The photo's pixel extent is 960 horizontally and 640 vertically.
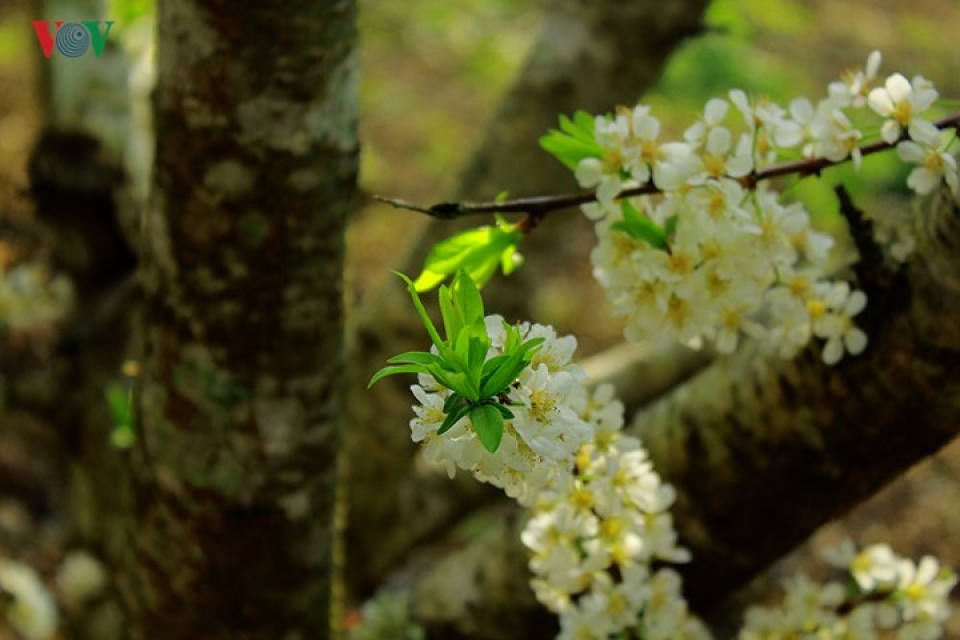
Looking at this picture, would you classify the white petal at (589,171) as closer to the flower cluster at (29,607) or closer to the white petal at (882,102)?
the white petal at (882,102)

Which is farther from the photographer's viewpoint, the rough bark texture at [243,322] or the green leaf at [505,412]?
the rough bark texture at [243,322]

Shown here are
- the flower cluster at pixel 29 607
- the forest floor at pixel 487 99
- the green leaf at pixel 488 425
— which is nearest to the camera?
the green leaf at pixel 488 425

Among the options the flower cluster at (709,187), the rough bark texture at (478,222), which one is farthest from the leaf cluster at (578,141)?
the rough bark texture at (478,222)

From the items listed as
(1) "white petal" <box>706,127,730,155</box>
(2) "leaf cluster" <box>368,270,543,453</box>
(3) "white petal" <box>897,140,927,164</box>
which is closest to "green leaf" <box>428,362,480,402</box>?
(2) "leaf cluster" <box>368,270,543,453</box>

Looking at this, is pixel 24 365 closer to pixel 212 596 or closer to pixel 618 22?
pixel 212 596

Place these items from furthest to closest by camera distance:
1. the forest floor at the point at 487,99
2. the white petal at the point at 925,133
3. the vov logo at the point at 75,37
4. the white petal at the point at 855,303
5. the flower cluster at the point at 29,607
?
the forest floor at the point at 487,99 → the flower cluster at the point at 29,607 → the vov logo at the point at 75,37 → the white petal at the point at 855,303 → the white petal at the point at 925,133

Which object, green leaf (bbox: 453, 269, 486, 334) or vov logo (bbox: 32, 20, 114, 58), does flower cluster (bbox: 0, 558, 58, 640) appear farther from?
green leaf (bbox: 453, 269, 486, 334)

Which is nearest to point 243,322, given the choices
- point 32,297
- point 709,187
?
point 709,187
